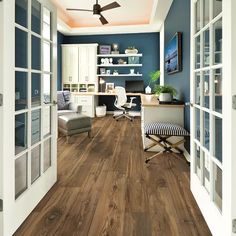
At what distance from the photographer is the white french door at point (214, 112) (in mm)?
1354

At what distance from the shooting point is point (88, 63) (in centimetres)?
817

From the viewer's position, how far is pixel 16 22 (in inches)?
67.5

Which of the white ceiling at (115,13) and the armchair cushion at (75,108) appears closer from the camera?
the armchair cushion at (75,108)

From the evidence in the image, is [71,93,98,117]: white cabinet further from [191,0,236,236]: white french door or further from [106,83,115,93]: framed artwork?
[191,0,236,236]: white french door

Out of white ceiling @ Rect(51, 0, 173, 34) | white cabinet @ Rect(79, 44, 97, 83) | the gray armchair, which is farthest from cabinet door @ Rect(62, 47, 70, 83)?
the gray armchair

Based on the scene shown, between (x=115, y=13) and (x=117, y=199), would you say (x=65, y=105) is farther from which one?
(x=117, y=199)

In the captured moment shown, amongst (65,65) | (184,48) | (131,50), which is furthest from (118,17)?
(184,48)

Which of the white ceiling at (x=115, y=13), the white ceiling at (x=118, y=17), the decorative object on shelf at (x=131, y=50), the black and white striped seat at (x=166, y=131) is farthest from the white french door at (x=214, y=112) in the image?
the decorative object on shelf at (x=131, y=50)


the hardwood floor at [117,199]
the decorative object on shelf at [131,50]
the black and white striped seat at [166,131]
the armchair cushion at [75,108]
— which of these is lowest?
the hardwood floor at [117,199]

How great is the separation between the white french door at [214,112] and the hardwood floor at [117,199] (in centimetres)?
21

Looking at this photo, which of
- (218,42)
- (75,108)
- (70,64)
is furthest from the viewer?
(70,64)

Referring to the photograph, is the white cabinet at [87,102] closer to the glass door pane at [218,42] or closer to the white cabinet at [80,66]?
the white cabinet at [80,66]

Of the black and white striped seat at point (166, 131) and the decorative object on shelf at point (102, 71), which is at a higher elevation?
the decorative object on shelf at point (102, 71)

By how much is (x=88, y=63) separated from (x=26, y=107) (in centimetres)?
648
